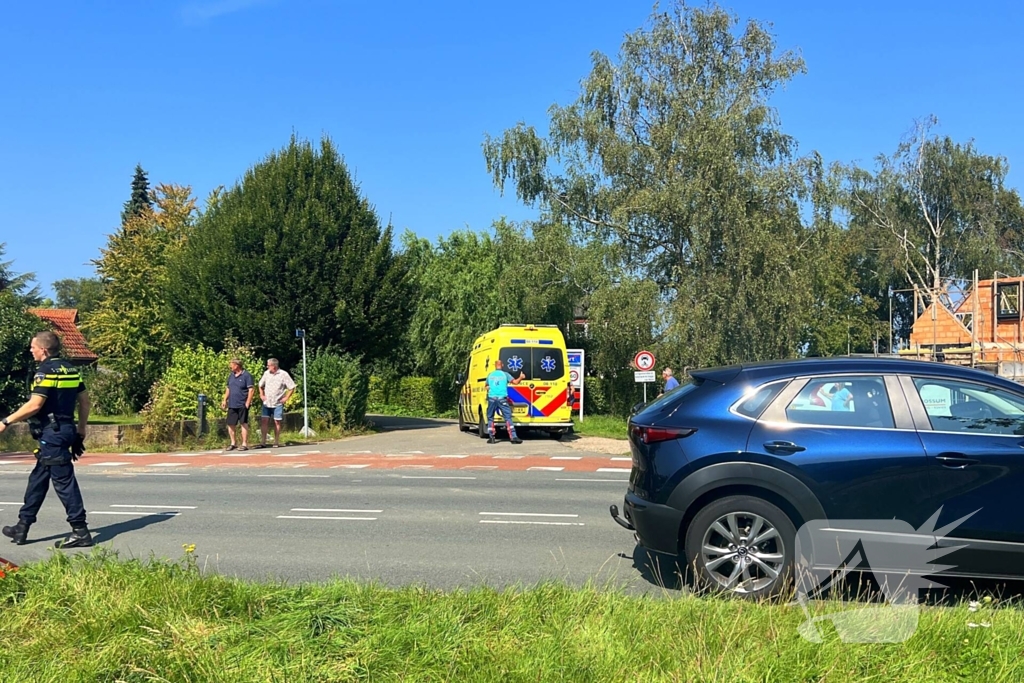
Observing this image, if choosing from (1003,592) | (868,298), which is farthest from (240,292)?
(868,298)

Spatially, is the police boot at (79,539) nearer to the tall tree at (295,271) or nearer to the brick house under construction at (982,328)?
the tall tree at (295,271)

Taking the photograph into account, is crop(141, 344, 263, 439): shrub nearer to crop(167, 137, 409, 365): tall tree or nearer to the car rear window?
crop(167, 137, 409, 365): tall tree

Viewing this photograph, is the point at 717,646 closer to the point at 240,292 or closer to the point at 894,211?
the point at 240,292

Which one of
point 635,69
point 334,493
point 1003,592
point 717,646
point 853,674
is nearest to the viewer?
point 853,674

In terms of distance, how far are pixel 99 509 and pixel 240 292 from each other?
57.6 ft

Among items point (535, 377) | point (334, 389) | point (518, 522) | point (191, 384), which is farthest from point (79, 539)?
point (334, 389)

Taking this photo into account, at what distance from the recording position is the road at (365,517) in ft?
23.2

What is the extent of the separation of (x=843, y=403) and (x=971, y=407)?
0.79m

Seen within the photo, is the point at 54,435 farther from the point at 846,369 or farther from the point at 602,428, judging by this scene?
the point at 602,428

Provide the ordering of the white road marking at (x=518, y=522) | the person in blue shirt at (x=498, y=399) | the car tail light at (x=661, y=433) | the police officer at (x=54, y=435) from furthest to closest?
the person in blue shirt at (x=498, y=399) < the white road marking at (x=518, y=522) < the police officer at (x=54, y=435) < the car tail light at (x=661, y=433)

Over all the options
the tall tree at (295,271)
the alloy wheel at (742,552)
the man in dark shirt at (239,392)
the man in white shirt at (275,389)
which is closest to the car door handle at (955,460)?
the alloy wheel at (742,552)

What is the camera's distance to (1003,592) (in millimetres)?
6039

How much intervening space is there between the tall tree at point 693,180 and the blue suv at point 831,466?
83.1 feet

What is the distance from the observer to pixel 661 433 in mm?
6168
